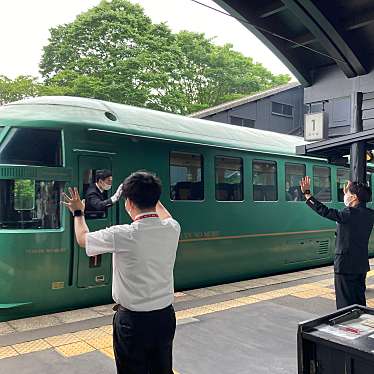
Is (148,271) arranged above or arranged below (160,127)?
below

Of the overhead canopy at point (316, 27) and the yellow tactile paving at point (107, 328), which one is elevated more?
the overhead canopy at point (316, 27)

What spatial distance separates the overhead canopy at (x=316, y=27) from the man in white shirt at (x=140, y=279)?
11.2ft

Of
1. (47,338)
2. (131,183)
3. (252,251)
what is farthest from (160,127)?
(131,183)

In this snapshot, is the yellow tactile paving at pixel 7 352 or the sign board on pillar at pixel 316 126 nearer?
the yellow tactile paving at pixel 7 352

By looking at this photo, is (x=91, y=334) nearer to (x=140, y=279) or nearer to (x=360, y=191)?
(x=140, y=279)

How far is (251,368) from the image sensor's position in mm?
3965

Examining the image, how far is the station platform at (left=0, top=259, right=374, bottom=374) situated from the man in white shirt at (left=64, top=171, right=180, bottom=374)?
1.60 metres

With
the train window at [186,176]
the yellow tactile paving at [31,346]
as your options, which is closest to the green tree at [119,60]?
the train window at [186,176]

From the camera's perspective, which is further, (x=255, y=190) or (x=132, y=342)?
(x=255, y=190)

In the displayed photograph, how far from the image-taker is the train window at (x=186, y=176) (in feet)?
Answer: 22.9

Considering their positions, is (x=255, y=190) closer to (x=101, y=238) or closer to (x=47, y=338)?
(x=47, y=338)

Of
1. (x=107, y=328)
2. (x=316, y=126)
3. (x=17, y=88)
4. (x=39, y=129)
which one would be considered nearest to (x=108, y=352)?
(x=107, y=328)

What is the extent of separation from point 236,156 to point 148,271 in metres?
5.70

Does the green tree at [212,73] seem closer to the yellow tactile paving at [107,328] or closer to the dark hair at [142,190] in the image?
the yellow tactile paving at [107,328]
